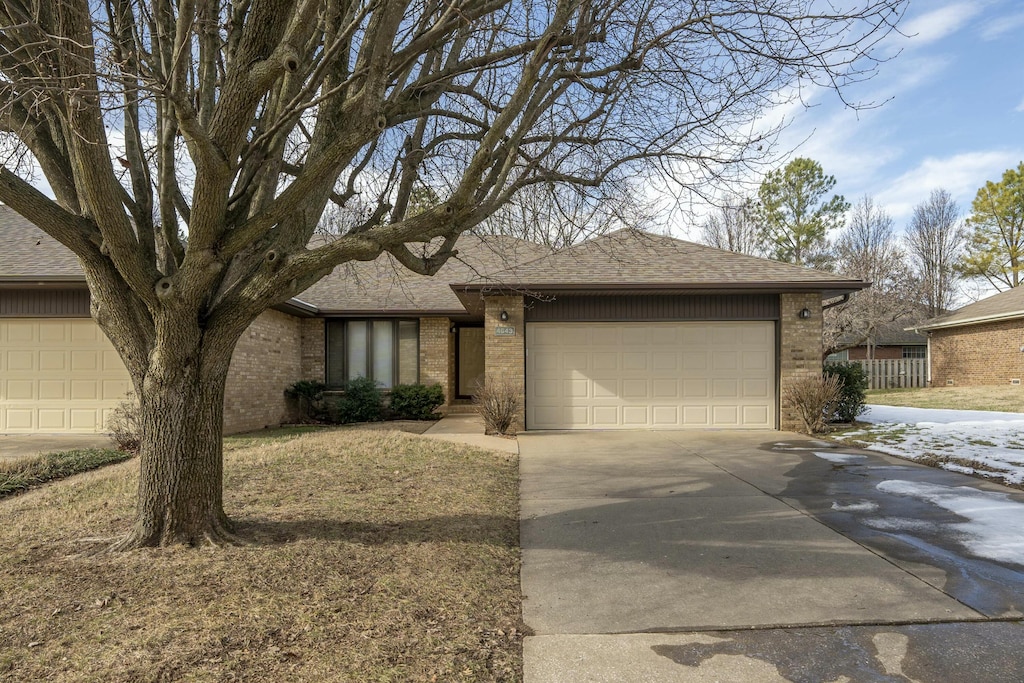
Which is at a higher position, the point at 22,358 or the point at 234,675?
the point at 22,358

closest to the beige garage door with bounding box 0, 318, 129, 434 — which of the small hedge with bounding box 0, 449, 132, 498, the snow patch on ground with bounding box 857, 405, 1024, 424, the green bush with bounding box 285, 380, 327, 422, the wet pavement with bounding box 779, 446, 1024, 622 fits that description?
the small hedge with bounding box 0, 449, 132, 498

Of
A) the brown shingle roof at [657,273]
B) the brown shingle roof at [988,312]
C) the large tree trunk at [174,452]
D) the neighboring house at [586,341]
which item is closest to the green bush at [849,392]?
the neighboring house at [586,341]

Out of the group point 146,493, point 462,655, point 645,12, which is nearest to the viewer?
point 462,655

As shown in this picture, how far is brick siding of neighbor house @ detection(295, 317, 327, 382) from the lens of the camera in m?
16.0

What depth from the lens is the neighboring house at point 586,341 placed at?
1189 centimetres

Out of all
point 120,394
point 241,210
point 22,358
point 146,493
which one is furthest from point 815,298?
point 22,358

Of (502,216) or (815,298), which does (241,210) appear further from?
(815,298)

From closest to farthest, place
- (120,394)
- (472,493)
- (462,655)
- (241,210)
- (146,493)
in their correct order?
(462,655), (146,493), (241,210), (472,493), (120,394)

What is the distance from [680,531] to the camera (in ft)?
18.3

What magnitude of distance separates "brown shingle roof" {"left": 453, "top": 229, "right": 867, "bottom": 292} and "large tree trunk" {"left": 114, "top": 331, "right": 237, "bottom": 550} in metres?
6.76

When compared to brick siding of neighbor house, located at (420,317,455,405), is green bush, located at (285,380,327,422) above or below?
below

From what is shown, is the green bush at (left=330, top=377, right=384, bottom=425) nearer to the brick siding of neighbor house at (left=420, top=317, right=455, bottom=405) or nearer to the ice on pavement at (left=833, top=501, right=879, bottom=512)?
the brick siding of neighbor house at (left=420, top=317, right=455, bottom=405)

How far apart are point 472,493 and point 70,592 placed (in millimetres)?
3782

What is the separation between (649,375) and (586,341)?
1.46 meters
